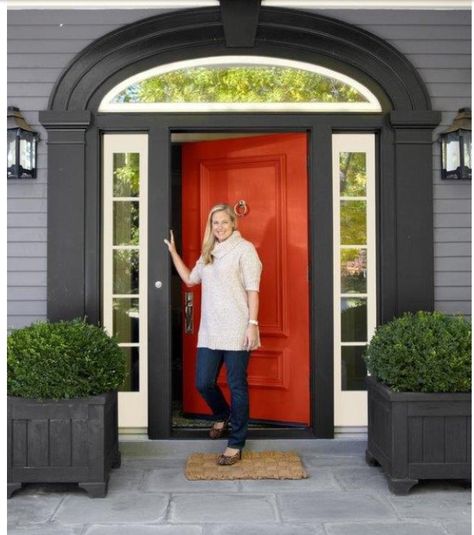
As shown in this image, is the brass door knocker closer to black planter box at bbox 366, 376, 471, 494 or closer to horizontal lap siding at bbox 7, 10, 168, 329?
horizontal lap siding at bbox 7, 10, 168, 329

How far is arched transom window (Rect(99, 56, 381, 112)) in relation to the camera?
421cm

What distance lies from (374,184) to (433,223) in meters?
0.45

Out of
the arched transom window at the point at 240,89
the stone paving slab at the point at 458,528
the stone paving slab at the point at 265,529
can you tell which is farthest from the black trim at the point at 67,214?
the stone paving slab at the point at 458,528

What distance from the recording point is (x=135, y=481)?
11.9ft

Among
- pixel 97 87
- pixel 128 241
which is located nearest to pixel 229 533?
pixel 128 241

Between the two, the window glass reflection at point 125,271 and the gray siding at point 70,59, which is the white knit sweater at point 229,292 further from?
the gray siding at point 70,59

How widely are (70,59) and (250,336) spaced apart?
6.84 ft

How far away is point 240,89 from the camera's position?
4227 mm

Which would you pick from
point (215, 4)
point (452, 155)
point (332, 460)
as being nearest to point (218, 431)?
point (332, 460)

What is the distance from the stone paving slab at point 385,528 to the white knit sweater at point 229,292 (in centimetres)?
119

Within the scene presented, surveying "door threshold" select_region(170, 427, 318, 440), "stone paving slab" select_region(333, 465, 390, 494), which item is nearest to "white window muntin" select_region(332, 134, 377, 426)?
"door threshold" select_region(170, 427, 318, 440)

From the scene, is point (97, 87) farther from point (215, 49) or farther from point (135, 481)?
point (135, 481)

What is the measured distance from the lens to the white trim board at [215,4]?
4.06 m

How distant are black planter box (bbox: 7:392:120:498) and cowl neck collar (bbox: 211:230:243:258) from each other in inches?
43.2
